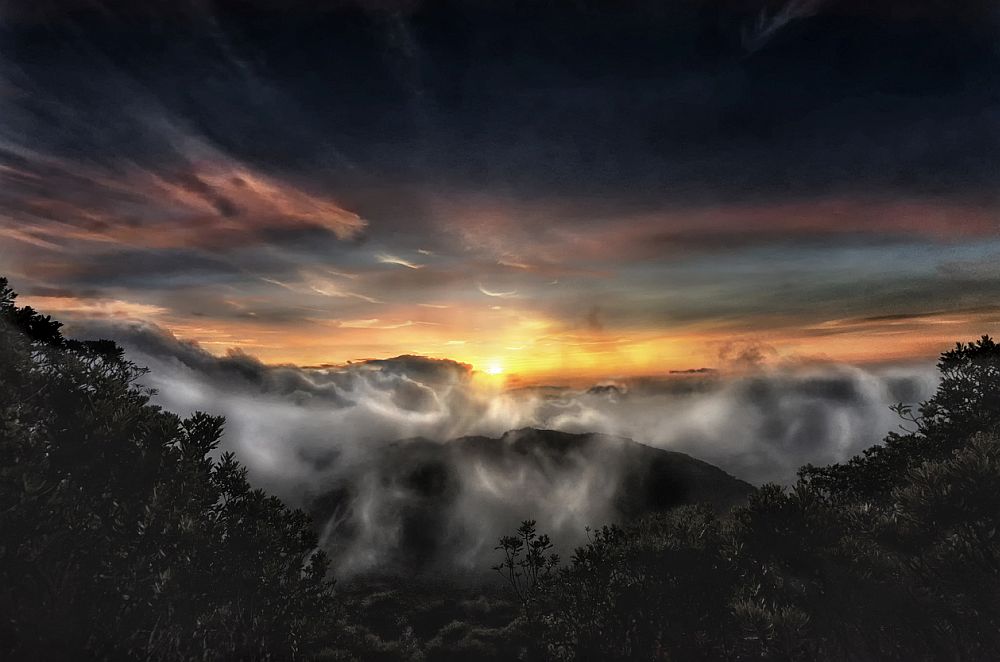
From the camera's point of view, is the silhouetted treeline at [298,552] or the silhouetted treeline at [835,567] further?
the silhouetted treeline at [835,567]

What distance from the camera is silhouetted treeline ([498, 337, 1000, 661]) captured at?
28578mm

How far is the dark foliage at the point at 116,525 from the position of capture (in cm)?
2188

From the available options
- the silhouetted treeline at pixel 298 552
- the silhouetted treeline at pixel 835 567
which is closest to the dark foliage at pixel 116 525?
the silhouetted treeline at pixel 298 552

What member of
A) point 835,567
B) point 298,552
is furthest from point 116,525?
point 835,567

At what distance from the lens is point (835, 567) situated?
3438cm

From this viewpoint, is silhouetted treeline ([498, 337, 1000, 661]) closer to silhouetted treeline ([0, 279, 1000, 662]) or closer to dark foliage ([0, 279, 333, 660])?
silhouetted treeline ([0, 279, 1000, 662])

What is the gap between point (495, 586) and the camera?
174500 millimetres

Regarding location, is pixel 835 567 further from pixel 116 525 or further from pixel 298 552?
pixel 116 525

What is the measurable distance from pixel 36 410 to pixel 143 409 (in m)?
4.91

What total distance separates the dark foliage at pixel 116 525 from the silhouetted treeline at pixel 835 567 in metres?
28.8

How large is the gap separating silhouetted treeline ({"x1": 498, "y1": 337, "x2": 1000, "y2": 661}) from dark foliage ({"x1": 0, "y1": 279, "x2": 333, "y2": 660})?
2877 centimetres

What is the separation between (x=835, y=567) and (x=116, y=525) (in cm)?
4582

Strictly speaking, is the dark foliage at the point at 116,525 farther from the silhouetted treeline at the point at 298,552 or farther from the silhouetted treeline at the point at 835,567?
the silhouetted treeline at the point at 835,567

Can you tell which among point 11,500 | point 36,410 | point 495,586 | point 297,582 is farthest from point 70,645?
point 495,586
